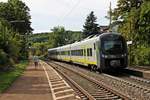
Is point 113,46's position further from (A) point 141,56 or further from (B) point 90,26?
(B) point 90,26

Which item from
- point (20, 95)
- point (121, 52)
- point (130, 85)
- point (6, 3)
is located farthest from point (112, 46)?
point (6, 3)

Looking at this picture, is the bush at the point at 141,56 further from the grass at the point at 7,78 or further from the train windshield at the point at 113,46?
the train windshield at the point at 113,46

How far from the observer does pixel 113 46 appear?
99.2 ft

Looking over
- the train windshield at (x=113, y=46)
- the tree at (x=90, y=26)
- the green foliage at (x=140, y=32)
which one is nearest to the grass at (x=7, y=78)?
the train windshield at (x=113, y=46)

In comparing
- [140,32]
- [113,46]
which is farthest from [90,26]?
[113,46]

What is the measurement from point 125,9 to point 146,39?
14.5 meters

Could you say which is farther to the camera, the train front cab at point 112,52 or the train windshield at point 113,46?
the train windshield at point 113,46

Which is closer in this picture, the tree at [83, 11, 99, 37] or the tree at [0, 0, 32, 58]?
the tree at [0, 0, 32, 58]

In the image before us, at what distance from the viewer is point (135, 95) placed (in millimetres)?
16906

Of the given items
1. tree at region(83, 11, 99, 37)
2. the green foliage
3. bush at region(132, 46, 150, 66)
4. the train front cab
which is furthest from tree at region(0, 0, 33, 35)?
the train front cab

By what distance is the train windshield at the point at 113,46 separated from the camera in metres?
30.1

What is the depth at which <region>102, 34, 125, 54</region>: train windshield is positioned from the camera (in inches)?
1184

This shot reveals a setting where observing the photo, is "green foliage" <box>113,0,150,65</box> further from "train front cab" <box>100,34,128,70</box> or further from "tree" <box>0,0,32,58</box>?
"tree" <box>0,0,32,58</box>

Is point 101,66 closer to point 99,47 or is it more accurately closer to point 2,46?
point 99,47
